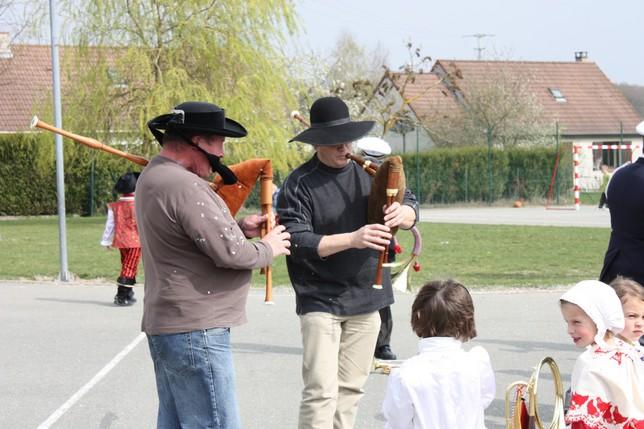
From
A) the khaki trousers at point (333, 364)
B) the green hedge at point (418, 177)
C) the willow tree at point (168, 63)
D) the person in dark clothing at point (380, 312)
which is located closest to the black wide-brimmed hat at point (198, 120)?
the khaki trousers at point (333, 364)

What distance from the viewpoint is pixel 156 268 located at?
4316mm

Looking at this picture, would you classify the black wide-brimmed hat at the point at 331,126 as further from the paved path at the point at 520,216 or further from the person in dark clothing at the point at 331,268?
the paved path at the point at 520,216

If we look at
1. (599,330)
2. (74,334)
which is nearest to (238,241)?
(599,330)

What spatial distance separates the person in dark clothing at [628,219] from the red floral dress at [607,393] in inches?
69.9

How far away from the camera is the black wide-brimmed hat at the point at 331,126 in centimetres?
516

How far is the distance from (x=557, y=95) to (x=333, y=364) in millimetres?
53954

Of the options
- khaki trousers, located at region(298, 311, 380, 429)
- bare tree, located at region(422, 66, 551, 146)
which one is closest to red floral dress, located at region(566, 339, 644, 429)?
khaki trousers, located at region(298, 311, 380, 429)

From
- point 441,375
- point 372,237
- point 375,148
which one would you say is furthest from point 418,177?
point 441,375

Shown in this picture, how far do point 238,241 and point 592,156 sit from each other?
4817cm

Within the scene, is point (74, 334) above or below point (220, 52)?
below

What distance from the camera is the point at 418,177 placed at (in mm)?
37906

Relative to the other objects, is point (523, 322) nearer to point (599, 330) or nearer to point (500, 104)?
point (599, 330)

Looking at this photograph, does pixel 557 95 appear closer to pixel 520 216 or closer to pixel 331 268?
pixel 520 216

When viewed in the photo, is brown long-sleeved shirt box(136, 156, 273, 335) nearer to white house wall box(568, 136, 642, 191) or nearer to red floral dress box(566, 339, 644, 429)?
red floral dress box(566, 339, 644, 429)
